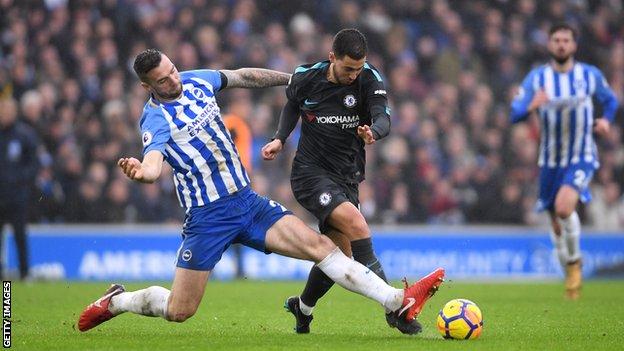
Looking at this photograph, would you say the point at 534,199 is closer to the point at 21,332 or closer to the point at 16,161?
the point at 16,161

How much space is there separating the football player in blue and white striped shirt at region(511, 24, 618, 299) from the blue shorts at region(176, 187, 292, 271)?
15.1ft

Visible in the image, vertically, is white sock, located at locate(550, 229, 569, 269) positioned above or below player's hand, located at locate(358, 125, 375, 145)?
below

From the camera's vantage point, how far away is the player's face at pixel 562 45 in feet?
37.3

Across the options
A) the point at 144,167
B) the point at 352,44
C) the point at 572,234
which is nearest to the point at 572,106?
the point at 572,234

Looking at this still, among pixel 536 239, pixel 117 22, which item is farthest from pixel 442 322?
pixel 117 22

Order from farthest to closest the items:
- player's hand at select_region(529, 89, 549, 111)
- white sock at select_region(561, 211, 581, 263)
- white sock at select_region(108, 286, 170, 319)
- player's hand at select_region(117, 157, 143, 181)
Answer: white sock at select_region(561, 211, 581, 263), player's hand at select_region(529, 89, 549, 111), white sock at select_region(108, 286, 170, 319), player's hand at select_region(117, 157, 143, 181)

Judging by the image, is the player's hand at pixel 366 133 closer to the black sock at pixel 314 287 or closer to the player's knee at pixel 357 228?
the player's knee at pixel 357 228

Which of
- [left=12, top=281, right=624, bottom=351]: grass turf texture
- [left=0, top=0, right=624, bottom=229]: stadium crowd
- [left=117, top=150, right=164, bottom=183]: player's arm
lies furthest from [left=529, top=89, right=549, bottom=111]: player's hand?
[left=0, top=0, right=624, bottom=229]: stadium crowd

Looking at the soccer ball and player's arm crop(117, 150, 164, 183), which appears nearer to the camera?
player's arm crop(117, 150, 164, 183)

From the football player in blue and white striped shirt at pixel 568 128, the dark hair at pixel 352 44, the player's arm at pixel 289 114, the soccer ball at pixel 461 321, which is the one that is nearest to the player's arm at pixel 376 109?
the dark hair at pixel 352 44

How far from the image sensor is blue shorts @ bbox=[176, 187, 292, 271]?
7418mm

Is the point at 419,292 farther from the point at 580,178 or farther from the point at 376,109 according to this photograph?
the point at 580,178

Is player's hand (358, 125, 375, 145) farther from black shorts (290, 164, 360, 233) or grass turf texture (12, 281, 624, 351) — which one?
grass turf texture (12, 281, 624, 351)

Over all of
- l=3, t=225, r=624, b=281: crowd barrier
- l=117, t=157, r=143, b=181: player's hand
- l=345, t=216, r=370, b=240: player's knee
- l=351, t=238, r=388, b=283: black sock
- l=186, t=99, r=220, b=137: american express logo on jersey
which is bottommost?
l=3, t=225, r=624, b=281: crowd barrier
